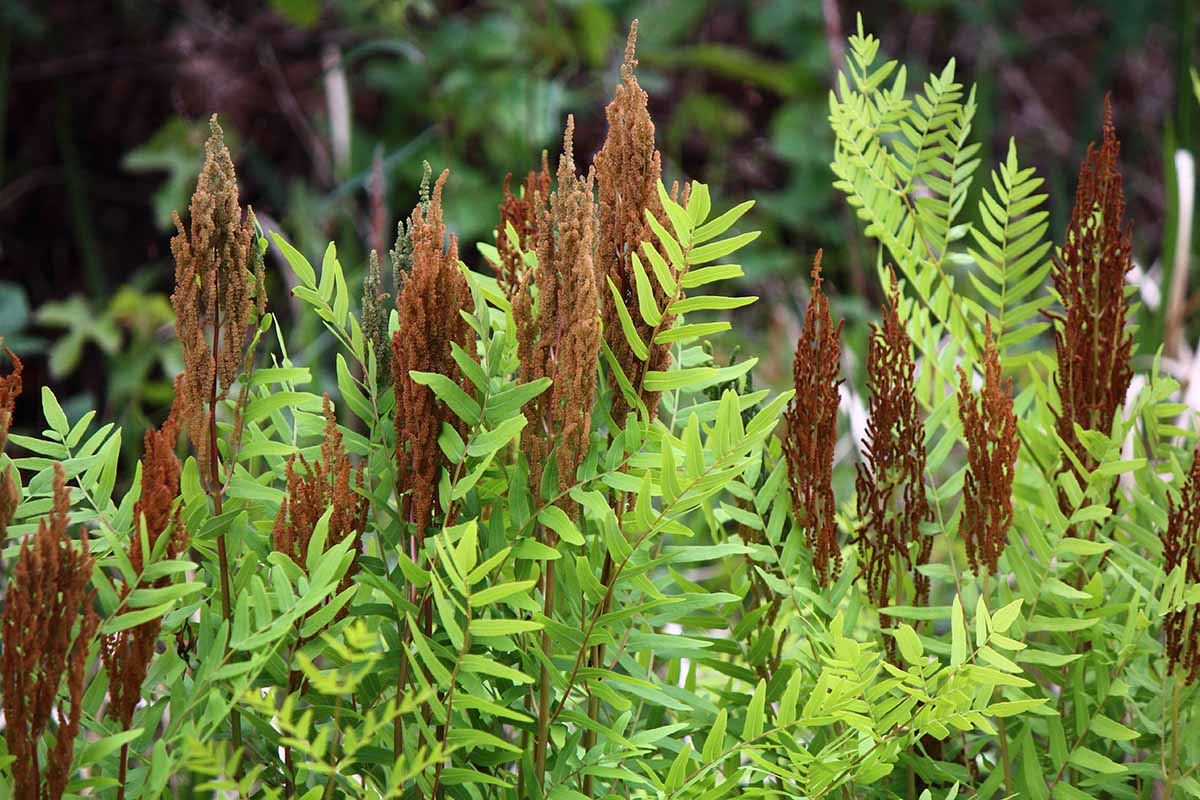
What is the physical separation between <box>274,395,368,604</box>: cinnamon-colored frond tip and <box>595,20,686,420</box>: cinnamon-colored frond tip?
0.12 m

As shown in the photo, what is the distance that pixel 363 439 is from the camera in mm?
546

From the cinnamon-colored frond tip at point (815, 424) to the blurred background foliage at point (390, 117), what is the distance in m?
1.59

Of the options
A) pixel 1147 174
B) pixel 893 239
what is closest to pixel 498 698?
pixel 893 239

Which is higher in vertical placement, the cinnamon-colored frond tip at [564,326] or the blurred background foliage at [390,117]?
the blurred background foliage at [390,117]

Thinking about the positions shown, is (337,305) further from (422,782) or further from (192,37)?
(192,37)

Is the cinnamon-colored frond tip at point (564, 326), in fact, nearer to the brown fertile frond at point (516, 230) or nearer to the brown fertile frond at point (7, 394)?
the brown fertile frond at point (516, 230)

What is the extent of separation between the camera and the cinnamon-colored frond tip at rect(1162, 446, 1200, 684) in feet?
1.81

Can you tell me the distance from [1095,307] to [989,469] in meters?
0.13

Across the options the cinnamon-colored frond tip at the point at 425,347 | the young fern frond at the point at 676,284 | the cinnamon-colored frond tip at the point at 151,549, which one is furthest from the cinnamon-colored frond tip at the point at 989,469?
the cinnamon-colored frond tip at the point at 151,549

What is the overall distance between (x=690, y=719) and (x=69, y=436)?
0.33 meters

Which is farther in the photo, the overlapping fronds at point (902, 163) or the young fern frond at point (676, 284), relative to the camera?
the overlapping fronds at point (902, 163)

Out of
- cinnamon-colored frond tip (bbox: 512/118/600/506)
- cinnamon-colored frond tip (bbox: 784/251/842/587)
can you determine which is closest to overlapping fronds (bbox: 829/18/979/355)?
cinnamon-colored frond tip (bbox: 784/251/842/587)

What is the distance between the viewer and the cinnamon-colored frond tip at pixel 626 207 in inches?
20.0

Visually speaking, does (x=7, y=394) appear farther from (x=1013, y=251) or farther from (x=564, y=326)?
(x=1013, y=251)
